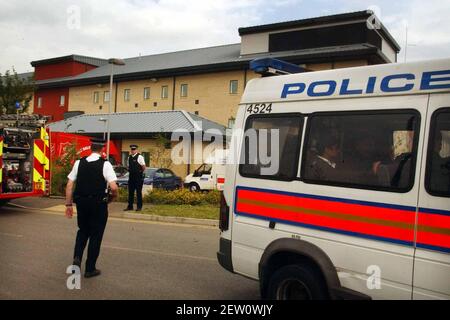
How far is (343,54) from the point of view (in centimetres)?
2964

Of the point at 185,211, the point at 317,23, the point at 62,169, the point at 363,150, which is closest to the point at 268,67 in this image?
the point at 363,150

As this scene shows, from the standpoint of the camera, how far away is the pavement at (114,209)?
11841 millimetres

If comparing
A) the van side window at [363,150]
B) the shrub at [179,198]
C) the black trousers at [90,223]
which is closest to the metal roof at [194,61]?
the shrub at [179,198]

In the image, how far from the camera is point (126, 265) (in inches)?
280

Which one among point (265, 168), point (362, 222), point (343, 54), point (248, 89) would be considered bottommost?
point (362, 222)

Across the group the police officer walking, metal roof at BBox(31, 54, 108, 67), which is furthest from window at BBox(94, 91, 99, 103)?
the police officer walking

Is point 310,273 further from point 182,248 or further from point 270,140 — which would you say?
point 182,248

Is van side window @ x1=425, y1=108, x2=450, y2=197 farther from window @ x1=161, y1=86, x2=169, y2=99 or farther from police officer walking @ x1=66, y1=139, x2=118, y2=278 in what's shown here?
window @ x1=161, y1=86, x2=169, y2=99

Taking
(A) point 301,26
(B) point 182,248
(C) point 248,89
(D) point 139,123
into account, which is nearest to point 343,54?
(A) point 301,26

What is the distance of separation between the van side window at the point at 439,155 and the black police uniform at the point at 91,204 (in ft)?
14.0

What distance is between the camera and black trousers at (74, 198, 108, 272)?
246 inches

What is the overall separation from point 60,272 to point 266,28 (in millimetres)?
33033

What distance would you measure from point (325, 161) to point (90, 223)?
3569 millimetres

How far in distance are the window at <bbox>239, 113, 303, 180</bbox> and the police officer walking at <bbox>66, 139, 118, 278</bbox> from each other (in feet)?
7.38
